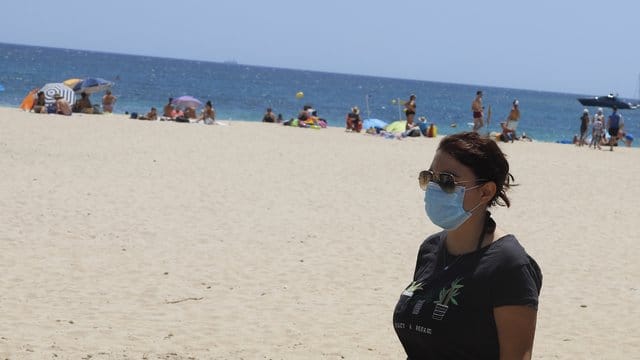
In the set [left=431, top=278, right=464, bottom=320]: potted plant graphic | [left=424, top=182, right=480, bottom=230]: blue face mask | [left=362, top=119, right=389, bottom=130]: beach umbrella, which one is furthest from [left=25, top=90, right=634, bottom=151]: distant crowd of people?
[left=431, top=278, right=464, bottom=320]: potted plant graphic

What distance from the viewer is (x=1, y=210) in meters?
11.1

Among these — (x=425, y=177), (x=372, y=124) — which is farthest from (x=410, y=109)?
(x=425, y=177)

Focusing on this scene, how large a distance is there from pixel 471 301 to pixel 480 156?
0.44m

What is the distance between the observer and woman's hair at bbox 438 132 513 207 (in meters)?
2.93

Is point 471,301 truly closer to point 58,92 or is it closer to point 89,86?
point 58,92

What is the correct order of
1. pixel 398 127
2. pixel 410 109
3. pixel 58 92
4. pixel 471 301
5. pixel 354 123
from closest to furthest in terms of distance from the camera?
pixel 471 301
pixel 410 109
pixel 398 127
pixel 58 92
pixel 354 123

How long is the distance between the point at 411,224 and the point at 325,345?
18.4ft

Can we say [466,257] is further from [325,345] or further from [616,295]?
[616,295]

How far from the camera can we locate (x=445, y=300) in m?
2.84

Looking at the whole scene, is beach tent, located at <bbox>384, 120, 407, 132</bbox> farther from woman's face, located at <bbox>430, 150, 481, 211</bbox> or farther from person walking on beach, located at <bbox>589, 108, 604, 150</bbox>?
woman's face, located at <bbox>430, 150, 481, 211</bbox>

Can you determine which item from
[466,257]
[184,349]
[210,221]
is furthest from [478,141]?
[210,221]

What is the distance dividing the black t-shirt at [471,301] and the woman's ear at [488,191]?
130 millimetres

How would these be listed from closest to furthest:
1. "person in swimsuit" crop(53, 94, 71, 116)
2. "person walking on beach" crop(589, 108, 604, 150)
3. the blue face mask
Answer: the blue face mask, "person in swimsuit" crop(53, 94, 71, 116), "person walking on beach" crop(589, 108, 604, 150)

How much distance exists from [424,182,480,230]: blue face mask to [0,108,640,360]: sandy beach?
11.4 feet
